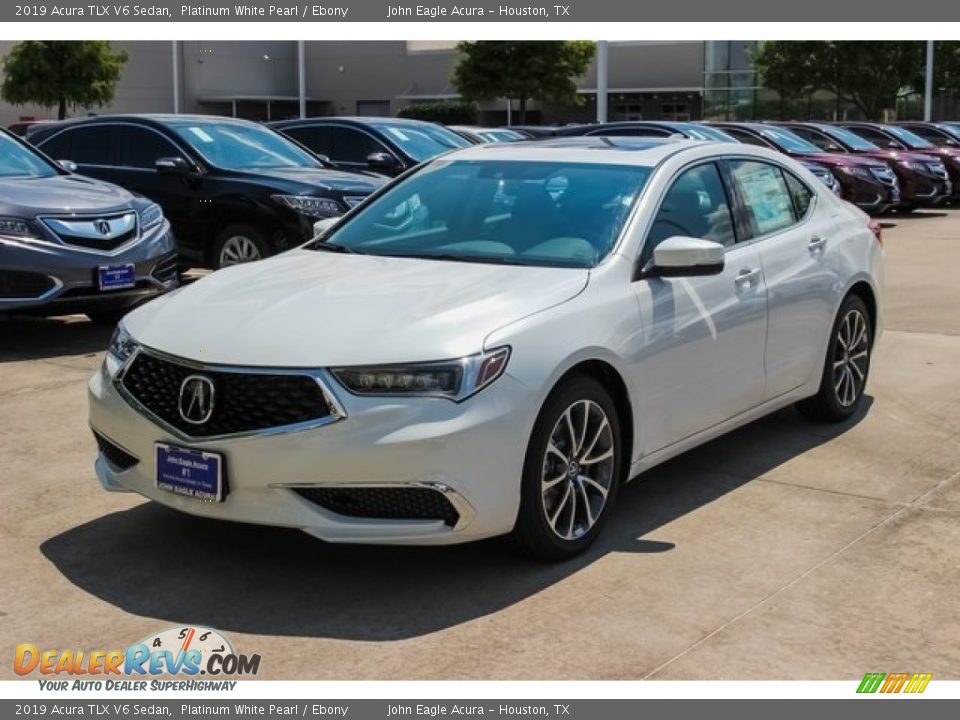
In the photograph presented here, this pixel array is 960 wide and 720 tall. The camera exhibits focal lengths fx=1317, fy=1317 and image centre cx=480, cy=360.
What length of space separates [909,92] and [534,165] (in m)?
44.8

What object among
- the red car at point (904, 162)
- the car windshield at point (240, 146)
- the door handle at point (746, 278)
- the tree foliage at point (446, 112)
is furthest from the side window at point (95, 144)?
the tree foliage at point (446, 112)

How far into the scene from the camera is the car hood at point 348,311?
448cm

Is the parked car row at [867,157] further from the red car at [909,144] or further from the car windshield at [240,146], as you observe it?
the car windshield at [240,146]

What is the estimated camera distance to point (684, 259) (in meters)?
5.23

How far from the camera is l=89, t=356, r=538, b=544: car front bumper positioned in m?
4.32

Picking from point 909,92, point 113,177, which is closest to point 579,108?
point 909,92

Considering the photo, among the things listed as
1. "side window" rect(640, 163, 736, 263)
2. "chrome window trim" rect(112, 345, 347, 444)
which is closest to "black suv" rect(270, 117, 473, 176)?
"side window" rect(640, 163, 736, 263)

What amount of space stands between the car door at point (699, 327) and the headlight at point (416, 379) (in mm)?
969

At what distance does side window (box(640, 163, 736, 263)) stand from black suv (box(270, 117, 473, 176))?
24.9 ft

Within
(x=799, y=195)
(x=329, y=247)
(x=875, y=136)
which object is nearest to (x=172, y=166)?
(x=329, y=247)

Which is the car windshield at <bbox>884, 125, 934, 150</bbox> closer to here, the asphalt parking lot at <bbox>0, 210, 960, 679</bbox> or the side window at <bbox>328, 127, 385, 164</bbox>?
the side window at <bbox>328, 127, 385, 164</bbox>

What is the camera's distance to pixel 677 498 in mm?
5781

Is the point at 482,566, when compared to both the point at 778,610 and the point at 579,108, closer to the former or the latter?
the point at 778,610

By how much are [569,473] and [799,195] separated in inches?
106
